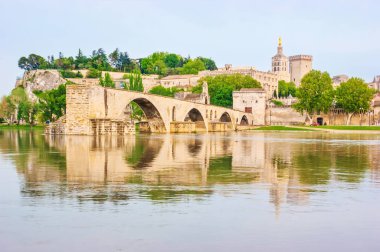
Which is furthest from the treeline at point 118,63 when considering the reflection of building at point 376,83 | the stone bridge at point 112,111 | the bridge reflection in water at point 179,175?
the bridge reflection in water at point 179,175

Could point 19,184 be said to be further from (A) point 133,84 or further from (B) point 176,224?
(A) point 133,84

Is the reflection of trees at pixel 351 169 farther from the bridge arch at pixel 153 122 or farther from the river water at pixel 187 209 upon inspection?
the bridge arch at pixel 153 122

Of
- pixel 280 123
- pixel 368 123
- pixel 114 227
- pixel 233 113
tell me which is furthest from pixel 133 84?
pixel 114 227

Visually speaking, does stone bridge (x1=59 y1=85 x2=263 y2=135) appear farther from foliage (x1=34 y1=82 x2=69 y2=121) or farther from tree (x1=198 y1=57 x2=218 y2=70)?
tree (x1=198 y1=57 x2=218 y2=70)

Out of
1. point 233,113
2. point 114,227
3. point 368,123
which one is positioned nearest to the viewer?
point 114,227

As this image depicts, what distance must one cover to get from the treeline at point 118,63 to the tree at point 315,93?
6449 centimetres

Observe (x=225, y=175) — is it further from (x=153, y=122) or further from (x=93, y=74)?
(x=93, y=74)

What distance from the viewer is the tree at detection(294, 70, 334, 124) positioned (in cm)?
10019

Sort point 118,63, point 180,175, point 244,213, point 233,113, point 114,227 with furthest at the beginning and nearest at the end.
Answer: point 118,63 < point 233,113 < point 180,175 < point 244,213 < point 114,227

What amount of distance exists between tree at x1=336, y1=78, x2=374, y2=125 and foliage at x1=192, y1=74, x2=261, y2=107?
25475 millimetres

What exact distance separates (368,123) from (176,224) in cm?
10916

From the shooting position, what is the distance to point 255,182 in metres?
12.7

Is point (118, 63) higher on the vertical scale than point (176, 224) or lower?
higher

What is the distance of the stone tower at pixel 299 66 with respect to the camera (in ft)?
595
